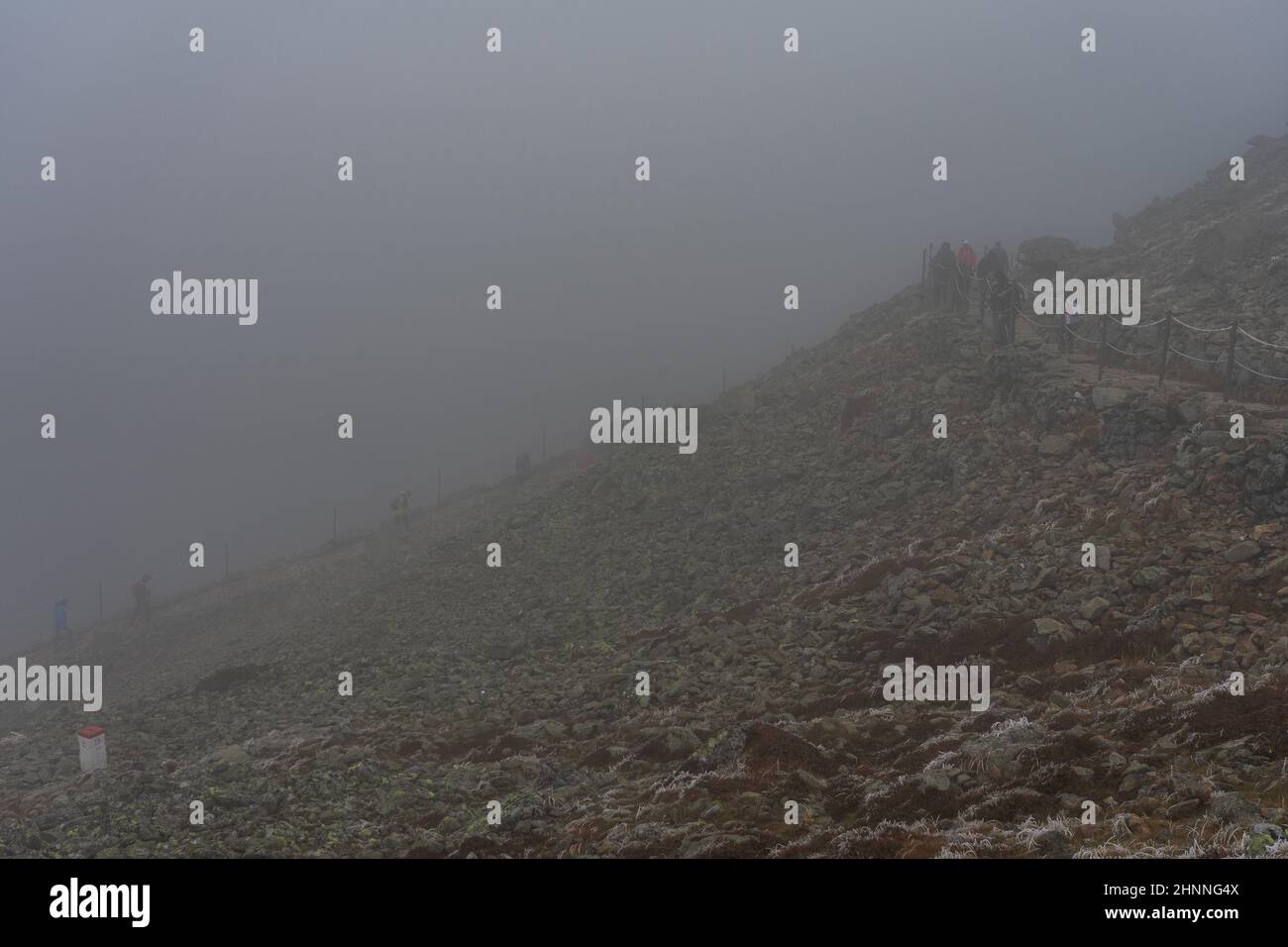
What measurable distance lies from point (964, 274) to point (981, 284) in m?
3.25

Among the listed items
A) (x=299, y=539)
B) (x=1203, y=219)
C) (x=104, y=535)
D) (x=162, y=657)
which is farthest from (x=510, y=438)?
(x=1203, y=219)

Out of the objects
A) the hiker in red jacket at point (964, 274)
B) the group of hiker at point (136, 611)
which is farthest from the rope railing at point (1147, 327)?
the group of hiker at point (136, 611)

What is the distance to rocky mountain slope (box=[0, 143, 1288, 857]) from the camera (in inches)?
464

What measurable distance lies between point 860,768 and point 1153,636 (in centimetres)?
620

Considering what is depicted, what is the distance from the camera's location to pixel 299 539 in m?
85.6

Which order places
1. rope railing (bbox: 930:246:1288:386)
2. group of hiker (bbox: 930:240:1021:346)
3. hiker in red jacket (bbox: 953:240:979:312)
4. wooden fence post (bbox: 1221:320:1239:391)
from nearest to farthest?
wooden fence post (bbox: 1221:320:1239:391)
rope railing (bbox: 930:246:1288:386)
group of hiker (bbox: 930:240:1021:346)
hiker in red jacket (bbox: 953:240:979:312)

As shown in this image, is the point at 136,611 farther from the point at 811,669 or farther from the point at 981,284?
the point at 981,284

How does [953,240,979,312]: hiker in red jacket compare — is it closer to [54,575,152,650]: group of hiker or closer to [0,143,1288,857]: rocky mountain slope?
[0,143,1288,857]: rocky mountain slope

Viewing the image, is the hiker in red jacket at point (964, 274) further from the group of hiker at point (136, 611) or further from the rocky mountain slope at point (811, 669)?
the group of hiker at point (136, 611)

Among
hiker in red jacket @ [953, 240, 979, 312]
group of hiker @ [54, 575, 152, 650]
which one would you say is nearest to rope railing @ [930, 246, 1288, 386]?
hiker in red jacket @ [953, 240, 979, 312]

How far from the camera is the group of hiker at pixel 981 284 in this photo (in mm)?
31250

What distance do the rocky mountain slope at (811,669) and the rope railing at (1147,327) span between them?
1122 mm

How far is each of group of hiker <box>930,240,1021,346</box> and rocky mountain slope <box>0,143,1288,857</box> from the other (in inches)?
52.7

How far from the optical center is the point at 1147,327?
29.2 m
